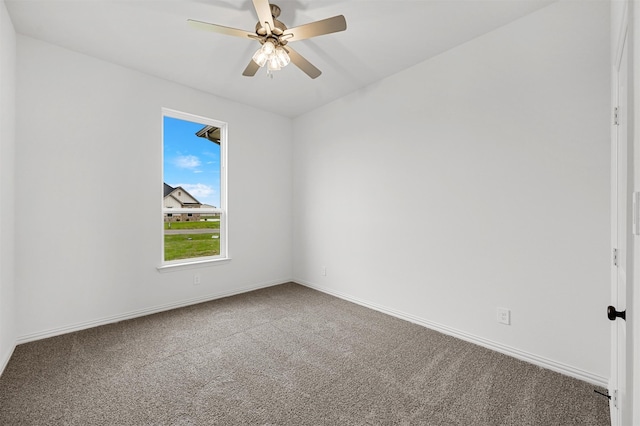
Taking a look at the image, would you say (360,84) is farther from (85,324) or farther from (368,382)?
(85,324)

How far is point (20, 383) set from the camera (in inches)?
72.1

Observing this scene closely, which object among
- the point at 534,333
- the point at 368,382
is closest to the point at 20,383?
the point at 368,382

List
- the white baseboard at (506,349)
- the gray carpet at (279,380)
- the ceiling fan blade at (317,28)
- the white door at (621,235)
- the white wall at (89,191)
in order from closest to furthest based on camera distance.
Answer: the white door at (621,235)
the gray carpet at (279,380)
the ceiling fan blade at (317,28)
the white baseboard at (506,349)
the white wall at (89,191)

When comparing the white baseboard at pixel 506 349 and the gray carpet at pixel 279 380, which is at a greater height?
the white baseboard at pixel 506 349

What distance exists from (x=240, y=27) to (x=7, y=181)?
2.17 m

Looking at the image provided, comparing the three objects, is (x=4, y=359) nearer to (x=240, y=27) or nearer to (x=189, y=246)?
(x=189, y=246)

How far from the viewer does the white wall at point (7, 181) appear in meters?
1.98

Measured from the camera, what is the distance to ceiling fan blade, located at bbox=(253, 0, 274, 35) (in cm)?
164

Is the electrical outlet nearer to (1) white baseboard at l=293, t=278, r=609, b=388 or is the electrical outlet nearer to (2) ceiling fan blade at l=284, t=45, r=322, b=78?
(1) white baseboard at l=293, t=278, r=609, b=388

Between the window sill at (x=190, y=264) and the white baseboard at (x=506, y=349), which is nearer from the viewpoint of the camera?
the white baseboard at (x=506, y=349)

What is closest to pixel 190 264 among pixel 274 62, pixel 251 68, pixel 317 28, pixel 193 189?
pixel 193 189

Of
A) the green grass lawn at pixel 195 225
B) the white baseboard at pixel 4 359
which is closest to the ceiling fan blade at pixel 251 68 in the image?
the green grass lawn at pixel 195 225

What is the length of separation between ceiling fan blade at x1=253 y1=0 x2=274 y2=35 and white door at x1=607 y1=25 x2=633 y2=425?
178 cm

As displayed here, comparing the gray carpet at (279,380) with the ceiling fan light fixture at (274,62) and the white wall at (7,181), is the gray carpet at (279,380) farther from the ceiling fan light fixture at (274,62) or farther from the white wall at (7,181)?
the ceiling fan light fixture at (274,62)
